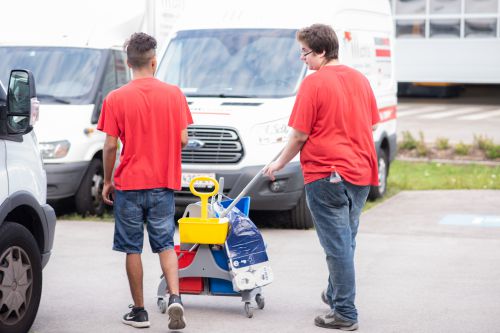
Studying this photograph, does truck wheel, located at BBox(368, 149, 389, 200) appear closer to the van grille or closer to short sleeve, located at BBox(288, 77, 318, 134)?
the van grille

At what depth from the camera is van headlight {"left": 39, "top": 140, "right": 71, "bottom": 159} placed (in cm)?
1145

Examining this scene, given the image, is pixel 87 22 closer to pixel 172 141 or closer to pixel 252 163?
pixel 252 163

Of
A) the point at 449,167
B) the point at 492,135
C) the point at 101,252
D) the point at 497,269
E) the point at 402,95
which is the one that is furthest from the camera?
the point at 402,95

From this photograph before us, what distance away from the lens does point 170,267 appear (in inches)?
264

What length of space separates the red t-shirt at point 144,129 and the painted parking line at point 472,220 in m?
5.75

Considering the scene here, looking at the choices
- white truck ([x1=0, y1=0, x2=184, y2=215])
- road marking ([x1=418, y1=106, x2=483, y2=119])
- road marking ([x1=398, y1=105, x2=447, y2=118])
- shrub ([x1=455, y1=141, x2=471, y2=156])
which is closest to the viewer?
white truck ([x1=0, y1=0, x2=184, y2=215])

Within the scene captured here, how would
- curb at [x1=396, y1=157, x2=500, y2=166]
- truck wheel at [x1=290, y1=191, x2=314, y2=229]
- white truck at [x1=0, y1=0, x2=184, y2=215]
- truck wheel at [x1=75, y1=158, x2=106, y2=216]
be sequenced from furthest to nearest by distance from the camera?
1. curb at [x1=396, y1=157, x2=500, y2=166]
2. truck wheel at [x1=75, y1=158, x2=106, y2=216]
3. white truck at [x1=0, y1=0, x2=184, y2=215]
4. truck wheel at [x1=290, y1=191, x2=314, y2=229]

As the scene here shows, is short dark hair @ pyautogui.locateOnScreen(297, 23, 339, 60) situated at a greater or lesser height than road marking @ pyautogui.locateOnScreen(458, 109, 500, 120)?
greater

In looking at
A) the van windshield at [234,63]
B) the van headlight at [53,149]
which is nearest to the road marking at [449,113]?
the van windshield at [234,63]

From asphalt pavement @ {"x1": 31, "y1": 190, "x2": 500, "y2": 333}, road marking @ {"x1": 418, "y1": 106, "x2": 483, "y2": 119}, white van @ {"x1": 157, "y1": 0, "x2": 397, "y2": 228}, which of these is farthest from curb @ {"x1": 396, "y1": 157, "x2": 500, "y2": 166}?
road marking @ {"x1": 418, "y1": 106, "x2": 483, "y2": 119}

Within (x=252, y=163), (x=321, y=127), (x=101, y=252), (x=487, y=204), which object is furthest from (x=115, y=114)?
(x=487, y=204)

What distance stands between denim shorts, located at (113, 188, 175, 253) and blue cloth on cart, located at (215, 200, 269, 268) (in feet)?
1.66

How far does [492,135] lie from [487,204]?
8.74 m

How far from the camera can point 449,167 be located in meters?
16.8
